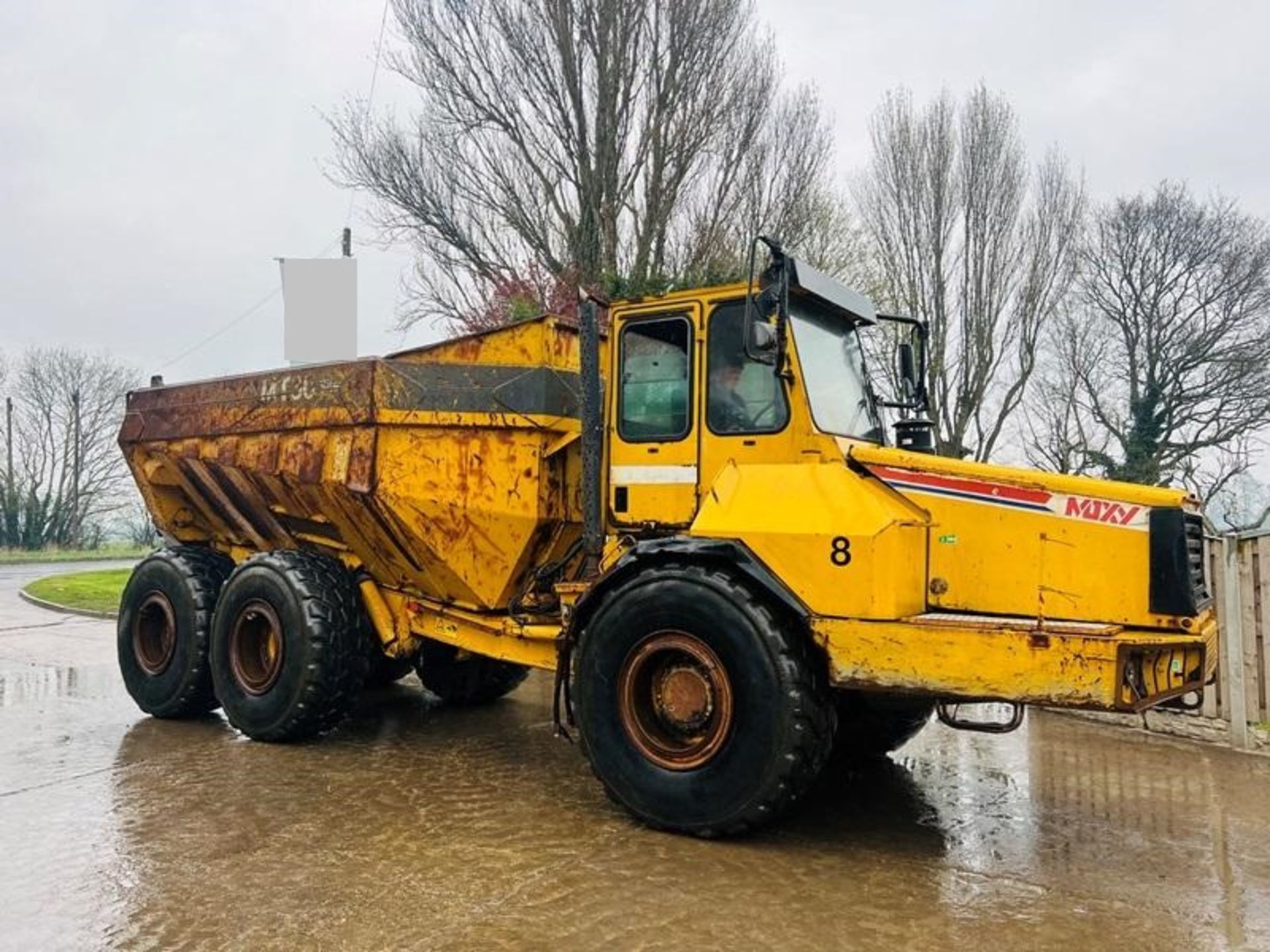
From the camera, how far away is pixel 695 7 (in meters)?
13.4

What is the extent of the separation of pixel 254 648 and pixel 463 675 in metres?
1.76

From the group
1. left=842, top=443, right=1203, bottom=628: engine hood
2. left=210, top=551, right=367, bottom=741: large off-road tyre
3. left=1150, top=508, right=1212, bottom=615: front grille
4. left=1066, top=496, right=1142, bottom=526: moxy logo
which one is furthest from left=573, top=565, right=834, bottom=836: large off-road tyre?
left=210, top=551, right=367, bottom=741: large off-road tyre

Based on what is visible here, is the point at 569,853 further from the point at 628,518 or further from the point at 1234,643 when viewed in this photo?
the point at 1234,643

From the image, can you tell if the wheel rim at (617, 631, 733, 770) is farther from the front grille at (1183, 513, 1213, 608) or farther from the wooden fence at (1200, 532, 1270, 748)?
the wooden fence at (1200, 532, 1270, 748)

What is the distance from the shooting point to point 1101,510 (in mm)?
4363

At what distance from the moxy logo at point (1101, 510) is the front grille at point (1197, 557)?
0.73 ft

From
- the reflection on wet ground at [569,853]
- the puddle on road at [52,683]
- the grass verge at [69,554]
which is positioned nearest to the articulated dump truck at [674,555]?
the reflection on wet ground at [569,853]

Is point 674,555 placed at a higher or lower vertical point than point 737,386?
lower

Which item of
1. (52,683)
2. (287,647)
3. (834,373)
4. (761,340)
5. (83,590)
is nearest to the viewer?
(761,340)

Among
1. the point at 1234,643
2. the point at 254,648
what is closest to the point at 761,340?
the point at 254,648

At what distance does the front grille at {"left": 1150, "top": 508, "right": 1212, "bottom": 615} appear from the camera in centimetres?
416

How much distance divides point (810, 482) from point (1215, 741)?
4.58 metres

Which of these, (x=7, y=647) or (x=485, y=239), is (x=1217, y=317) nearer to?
(x=485, y=239)

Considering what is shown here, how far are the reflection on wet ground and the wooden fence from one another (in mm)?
641
